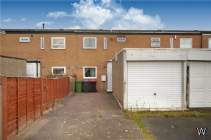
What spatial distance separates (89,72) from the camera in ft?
92.5

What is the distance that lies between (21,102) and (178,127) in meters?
5.82

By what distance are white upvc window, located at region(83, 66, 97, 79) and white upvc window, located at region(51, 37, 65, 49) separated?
3244mm

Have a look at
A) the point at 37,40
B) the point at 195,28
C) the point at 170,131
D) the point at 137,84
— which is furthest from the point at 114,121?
the point at 195,28

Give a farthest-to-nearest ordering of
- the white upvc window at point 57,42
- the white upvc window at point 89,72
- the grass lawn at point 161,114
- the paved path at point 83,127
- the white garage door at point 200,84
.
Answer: the white upvc window at point 57,42
the white upvc window at point 89,72
the white garage door at point 200,84
the grass lawn at point 161,114
the paved path at point 83,127

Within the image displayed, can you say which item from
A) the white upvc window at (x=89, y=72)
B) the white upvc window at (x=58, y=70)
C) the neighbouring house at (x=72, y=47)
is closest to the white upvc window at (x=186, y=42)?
the neighbouring house at (x=72, y=47)

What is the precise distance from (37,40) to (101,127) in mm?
19832

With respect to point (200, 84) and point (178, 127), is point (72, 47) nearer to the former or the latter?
point (200, 84)

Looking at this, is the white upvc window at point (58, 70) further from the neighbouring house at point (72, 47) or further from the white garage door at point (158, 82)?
the white garage door at point (158, 82)

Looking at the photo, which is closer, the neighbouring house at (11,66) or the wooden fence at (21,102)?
the wooden fence at (21,102)

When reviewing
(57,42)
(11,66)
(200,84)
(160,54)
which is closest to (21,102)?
(160,54)

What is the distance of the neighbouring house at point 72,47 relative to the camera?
28125 millimetres

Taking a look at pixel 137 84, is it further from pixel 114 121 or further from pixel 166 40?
pixel 166 40

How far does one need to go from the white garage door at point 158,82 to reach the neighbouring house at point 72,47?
1308 cm

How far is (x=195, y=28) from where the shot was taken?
30828 mm
